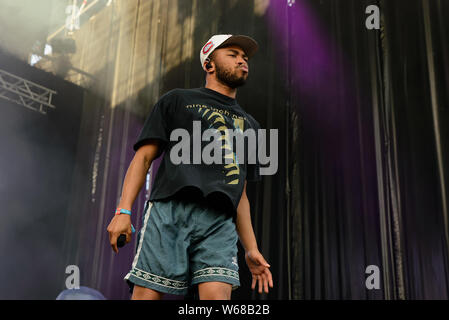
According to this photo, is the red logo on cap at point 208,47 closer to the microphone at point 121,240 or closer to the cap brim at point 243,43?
the cap brim at point 243,43

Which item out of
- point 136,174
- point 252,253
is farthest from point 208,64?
point 252,253

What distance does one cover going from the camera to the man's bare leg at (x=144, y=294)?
1.17m

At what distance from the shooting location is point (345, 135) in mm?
3314

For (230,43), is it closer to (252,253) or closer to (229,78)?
(229,78)

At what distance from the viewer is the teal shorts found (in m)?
Answer: 1.20

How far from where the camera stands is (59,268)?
5793 mm

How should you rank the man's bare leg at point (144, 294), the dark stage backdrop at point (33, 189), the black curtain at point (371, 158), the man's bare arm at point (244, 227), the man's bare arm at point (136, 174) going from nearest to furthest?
the man's bare leg at point (144, 294) → the man's bare arm at point (136, 174) → the man's bare arm at point (244, 227) → the black curtain at point (371, 158) → the dark stage backdrop at point (33, 189)

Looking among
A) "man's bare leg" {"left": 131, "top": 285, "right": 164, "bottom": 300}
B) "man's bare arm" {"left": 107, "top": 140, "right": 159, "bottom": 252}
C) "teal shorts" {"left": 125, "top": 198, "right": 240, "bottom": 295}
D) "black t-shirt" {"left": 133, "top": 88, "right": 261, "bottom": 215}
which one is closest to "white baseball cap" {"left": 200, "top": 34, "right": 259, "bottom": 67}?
"black t-shirt" {"left": 133, "top": 88, "right": 261, "bottom": 215}

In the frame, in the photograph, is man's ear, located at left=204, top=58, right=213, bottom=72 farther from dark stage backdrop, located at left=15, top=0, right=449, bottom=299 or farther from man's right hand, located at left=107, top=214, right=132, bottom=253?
Answer: dark stage backdrop, located at left=15, top=0, right=449, bottom=299

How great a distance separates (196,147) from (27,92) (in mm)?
5292

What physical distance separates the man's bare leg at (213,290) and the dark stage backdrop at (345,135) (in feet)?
6.19

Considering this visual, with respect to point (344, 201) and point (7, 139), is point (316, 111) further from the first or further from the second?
point (7, 139)

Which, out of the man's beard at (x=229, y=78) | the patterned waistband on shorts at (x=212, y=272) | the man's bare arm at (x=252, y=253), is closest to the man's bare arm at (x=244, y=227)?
the man's bare arm at (x=252, y=253)

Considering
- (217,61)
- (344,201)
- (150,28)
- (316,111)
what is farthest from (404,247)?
(150,28)
